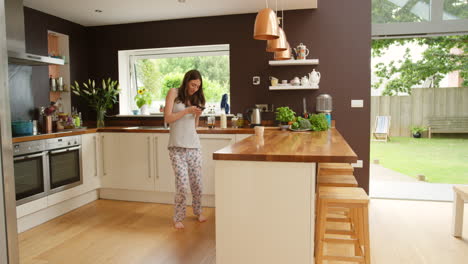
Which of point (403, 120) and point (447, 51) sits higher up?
point (447, 51)

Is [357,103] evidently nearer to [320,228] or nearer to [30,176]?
[320,228]

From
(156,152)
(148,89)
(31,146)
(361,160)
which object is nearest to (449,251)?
(361,160)

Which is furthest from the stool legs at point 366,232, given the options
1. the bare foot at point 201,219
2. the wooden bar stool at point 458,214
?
the bare foot at point 201,219

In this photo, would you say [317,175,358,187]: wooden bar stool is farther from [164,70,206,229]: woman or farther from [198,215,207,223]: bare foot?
[198,215,207,223]: bare foot

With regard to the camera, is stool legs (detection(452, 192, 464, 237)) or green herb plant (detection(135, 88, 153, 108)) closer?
stool legs (detection(452, 192, 464, 237))

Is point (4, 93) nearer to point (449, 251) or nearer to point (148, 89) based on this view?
point (449, 251)

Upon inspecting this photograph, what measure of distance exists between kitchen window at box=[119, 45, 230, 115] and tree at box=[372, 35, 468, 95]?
2.09 m

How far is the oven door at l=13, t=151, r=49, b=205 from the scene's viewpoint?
127 inches

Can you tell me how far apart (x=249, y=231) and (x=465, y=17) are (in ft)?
12.7

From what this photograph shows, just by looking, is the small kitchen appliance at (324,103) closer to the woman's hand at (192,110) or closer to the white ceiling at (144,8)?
the white ceiling at (144,8)

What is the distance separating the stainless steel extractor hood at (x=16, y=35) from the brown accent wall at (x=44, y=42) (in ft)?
1.61

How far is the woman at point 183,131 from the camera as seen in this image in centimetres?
319

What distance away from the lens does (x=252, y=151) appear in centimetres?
204

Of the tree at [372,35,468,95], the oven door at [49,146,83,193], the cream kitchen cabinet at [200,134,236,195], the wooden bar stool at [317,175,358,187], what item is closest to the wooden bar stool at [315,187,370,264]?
the wooden bar stool at [317,175,358,187]
